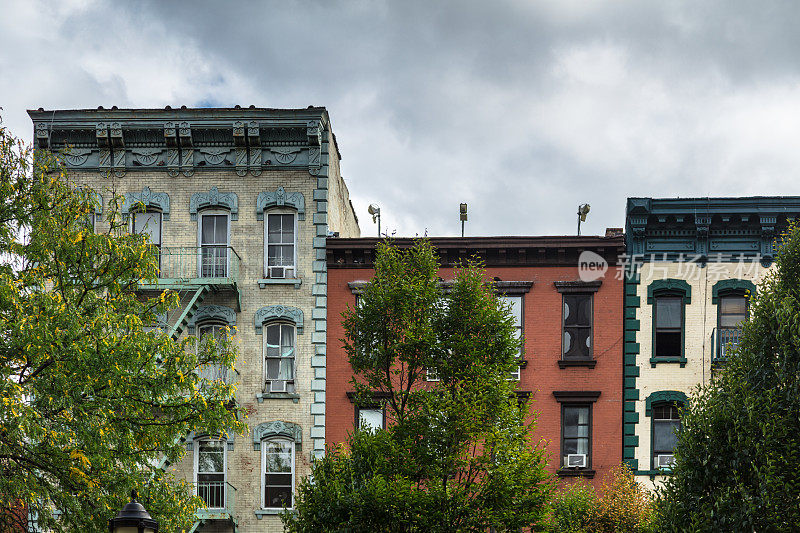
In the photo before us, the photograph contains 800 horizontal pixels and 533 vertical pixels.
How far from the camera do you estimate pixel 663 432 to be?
81.7 feet

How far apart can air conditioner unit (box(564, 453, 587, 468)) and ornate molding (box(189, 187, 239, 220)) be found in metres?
12.0

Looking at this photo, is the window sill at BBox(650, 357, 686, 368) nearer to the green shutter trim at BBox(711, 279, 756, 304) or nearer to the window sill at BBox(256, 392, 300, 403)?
the green shutter trim at BBox(711, 279, 756, 304)

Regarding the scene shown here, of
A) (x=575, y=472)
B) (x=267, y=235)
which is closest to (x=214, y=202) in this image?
(x=267, y=235)

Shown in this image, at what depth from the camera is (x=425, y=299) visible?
19000 millimetres

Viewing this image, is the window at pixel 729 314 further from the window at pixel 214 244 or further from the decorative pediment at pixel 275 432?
the window at pixel 214 244

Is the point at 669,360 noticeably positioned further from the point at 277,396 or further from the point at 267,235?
the point at 267,235

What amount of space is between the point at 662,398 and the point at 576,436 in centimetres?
263

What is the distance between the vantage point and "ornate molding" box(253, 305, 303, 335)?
25.8m

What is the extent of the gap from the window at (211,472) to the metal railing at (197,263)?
15.9 feet

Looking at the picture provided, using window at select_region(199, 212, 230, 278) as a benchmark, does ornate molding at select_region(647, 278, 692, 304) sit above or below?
below

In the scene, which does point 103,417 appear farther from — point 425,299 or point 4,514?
point 425,299

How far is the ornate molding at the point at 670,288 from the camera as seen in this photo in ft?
83.1

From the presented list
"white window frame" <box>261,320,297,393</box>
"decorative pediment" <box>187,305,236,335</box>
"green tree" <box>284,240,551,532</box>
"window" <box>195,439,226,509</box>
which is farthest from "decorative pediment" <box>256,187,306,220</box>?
"green tree" <box>284,240,551,532</box>

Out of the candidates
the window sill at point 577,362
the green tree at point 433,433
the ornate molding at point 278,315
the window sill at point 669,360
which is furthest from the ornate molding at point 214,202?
the window sill at point 669,360
